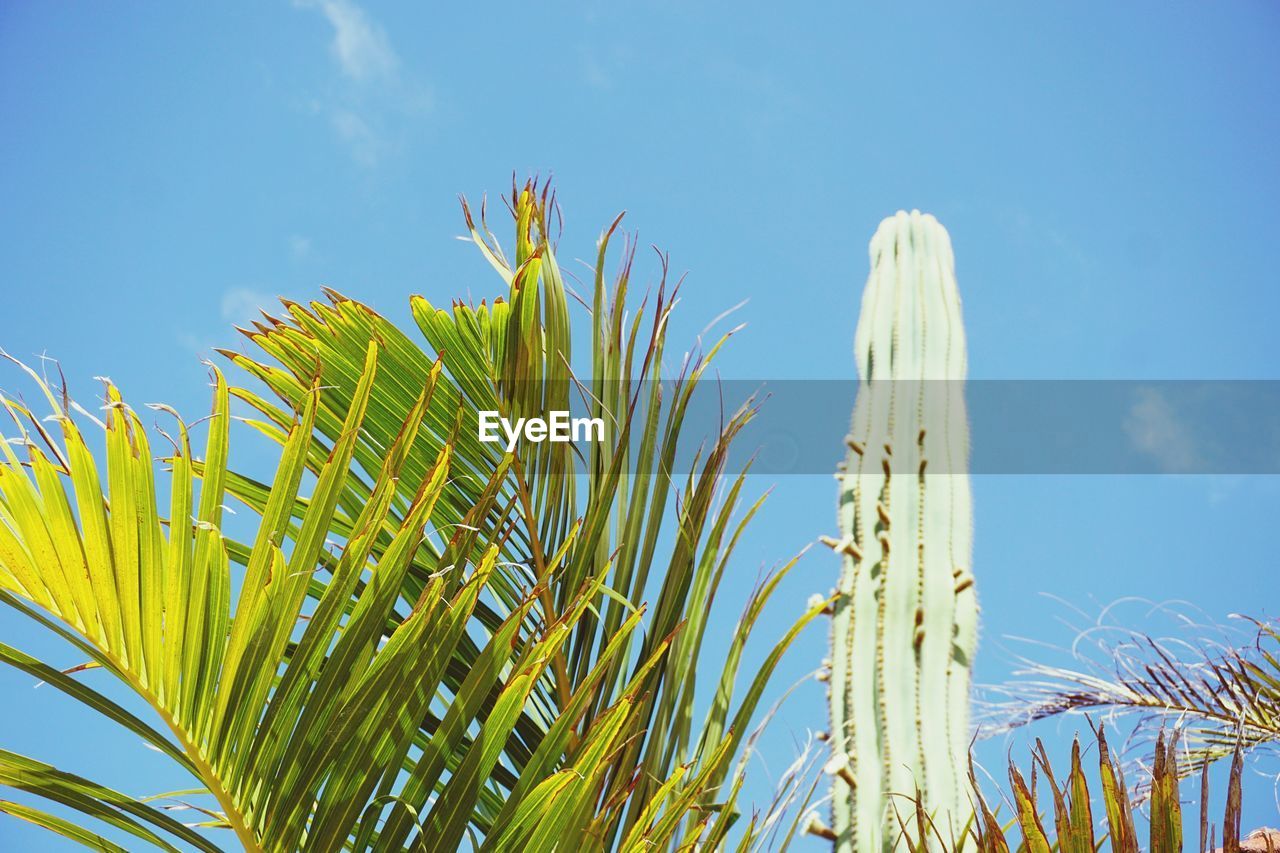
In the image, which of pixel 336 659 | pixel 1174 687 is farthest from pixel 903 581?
pixel 1174 687

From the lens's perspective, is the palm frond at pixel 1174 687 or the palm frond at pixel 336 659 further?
the palm frond at pixel 1174 687

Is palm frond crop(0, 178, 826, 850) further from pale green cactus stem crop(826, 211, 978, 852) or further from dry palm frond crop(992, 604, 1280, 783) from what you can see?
dry palm frond crop(992, 604, 1280, 783)

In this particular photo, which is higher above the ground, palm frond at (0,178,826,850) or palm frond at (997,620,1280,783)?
palm frond at (997,620,1280,783)

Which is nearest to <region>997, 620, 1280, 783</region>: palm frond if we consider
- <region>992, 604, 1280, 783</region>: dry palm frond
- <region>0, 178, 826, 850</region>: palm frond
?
<region>992, 604, 1280, 783</region>: dry palm frond

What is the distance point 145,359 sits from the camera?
18.8 meters

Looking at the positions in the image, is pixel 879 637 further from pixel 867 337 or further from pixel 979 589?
pixel 867 337

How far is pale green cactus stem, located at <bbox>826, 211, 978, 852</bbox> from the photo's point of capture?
167cm

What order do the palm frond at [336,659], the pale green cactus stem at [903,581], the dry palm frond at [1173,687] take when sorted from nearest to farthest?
the palm frond at [336,659], the pale green cactus stem at [903,581], the dry palm frond at [1173,687]

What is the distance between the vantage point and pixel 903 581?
184 cm

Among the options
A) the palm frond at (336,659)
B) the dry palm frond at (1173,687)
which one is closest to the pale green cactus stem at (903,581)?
the palm frond at (336,659)

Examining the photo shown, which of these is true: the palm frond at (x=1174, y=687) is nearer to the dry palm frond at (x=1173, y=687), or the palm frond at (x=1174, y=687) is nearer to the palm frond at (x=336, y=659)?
the dry palm frond at (x=1173, y=687)

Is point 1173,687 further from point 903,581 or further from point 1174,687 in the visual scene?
point 903,581

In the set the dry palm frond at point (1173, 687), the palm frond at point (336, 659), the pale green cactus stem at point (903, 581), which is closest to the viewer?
the palm frond at point (336, 659)

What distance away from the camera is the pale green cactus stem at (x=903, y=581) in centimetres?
167
